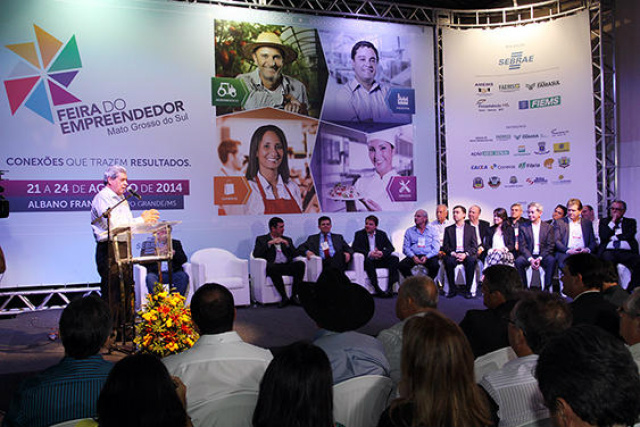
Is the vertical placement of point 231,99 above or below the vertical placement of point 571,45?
below

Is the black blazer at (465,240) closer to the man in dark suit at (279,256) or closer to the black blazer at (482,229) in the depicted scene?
the black blazer at (482,229)

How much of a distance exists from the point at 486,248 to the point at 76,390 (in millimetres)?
6675

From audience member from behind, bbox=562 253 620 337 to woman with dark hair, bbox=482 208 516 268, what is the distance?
12.9 ft

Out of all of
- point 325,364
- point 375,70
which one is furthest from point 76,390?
point 375,70

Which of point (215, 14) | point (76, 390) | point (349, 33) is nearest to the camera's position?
point (76, 390)

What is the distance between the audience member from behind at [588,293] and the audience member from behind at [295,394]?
223 centimetres

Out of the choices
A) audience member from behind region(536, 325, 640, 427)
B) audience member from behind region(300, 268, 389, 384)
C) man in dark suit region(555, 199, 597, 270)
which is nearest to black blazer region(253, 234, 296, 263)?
man in dark suit region(555, 199, 597, 270)

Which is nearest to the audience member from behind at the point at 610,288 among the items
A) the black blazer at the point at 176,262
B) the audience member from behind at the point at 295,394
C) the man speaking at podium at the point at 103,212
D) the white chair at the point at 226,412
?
the white chair at the point at 226,412

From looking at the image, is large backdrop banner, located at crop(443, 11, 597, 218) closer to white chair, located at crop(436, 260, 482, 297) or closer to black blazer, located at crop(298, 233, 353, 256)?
white chair, located at crop(436, 260, 482, 297)

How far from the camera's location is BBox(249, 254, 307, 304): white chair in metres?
7.04

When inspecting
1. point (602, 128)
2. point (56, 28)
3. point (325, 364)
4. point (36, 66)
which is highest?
point (56, 28)

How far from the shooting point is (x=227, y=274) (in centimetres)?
721

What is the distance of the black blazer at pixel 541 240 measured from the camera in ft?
24.8

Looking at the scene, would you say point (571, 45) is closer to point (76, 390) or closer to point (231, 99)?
point (231, 99)
